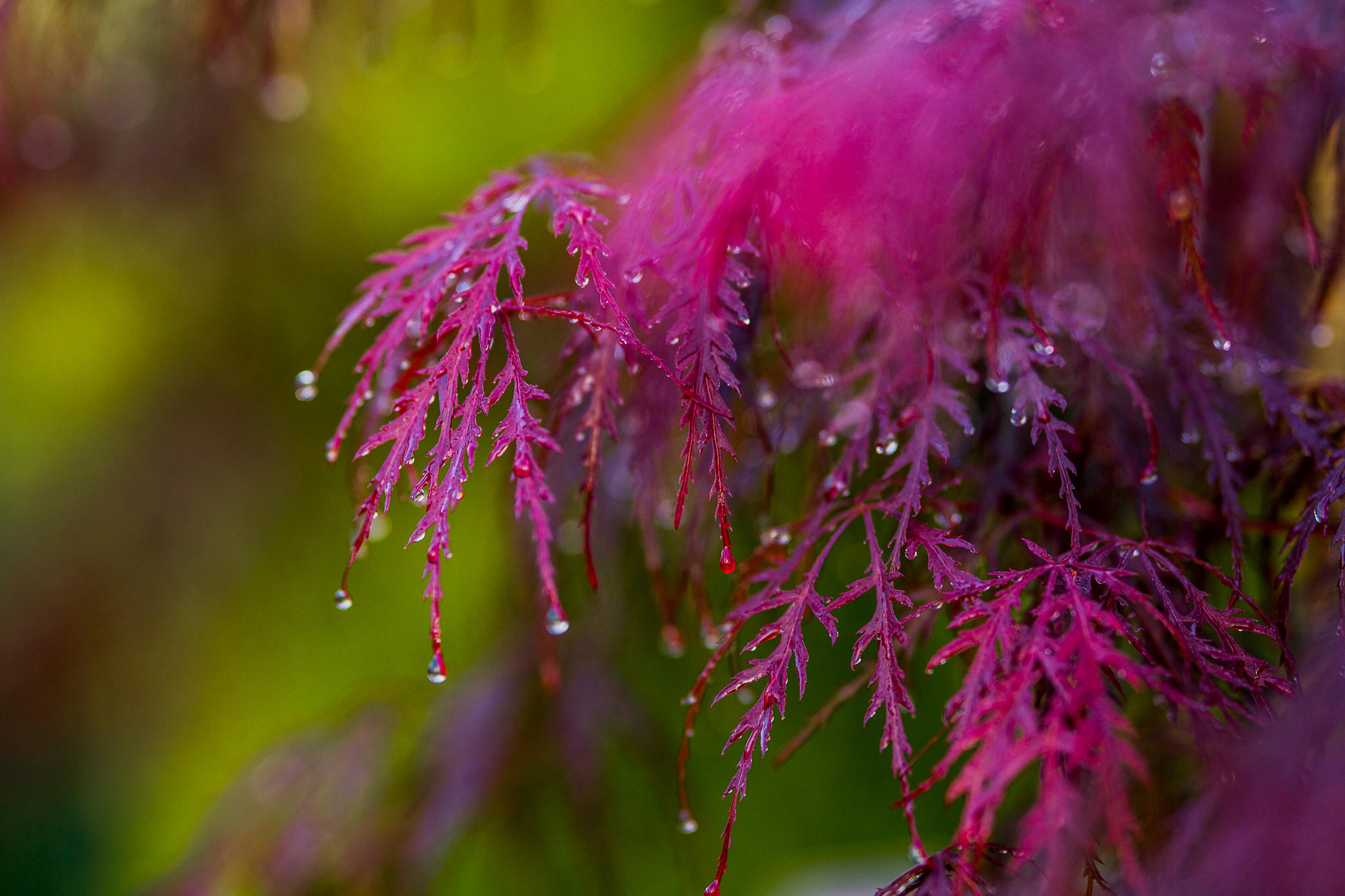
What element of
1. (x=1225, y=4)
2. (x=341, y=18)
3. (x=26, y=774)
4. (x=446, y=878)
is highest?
(x=341, y=18)

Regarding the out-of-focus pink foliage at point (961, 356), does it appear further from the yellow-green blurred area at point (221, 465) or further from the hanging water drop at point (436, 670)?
the yellow-green blurred area at point (221, 465)

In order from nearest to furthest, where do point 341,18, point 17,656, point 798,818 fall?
point 341,18
point 798,818
point 17,656

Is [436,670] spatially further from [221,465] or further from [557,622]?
[221,465]

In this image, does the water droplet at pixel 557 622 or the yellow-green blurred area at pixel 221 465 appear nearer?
the water droplet at pixel 557 622

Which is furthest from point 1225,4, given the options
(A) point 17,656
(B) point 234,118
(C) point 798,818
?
(A) point 17,656

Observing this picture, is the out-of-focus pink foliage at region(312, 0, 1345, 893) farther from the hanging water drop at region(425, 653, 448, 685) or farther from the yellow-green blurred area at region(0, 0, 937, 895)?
the yellow-green blurred area at region(0, 0, 937, 895)

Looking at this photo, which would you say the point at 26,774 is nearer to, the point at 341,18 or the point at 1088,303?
the point at 341,18

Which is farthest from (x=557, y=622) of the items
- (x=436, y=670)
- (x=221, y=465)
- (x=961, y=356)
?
(x=221, y=465)

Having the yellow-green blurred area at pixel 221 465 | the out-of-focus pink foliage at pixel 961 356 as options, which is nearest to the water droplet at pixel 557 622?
the out-of-focus pink foliage at pixel 961 356
